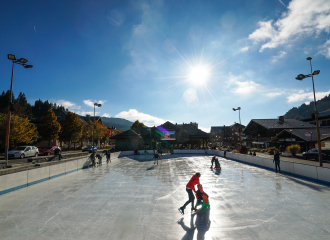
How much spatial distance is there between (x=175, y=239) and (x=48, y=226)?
14.1ft

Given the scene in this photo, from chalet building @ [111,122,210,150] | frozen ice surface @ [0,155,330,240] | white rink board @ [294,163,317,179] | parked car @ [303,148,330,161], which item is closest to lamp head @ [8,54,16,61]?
frozen ice surface @ [0,155,330,240]

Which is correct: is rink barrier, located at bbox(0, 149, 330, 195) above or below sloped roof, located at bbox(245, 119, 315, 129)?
below

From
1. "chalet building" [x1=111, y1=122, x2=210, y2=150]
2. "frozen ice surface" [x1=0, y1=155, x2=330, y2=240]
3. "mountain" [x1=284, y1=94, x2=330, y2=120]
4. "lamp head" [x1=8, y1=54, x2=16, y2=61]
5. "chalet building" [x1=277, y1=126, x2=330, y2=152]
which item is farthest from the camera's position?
"mountain" [x1=284, y1=94, x2=330, y2=120]

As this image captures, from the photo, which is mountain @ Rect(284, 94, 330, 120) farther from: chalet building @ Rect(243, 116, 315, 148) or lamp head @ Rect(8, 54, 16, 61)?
lamp head @ Rect(8, 54, 16, 61)

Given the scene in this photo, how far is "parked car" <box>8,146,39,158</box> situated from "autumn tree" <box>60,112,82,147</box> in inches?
812

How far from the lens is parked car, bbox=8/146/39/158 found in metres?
22.0

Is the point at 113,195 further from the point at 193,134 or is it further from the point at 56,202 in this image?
the point at 193,134

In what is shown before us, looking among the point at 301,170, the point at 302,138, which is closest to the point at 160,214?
the point at 301,170

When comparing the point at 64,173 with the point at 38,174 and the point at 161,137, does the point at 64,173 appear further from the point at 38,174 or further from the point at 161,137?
the point at 161,137

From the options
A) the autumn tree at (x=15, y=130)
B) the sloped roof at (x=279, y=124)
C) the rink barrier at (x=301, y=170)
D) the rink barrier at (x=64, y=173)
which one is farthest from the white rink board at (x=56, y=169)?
the sloped roof at (x=279, y=124)

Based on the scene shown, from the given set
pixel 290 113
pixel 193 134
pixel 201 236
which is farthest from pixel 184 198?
pixel 290 113

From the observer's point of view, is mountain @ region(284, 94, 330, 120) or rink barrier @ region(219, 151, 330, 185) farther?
mountain @ region(284, 94, 330, 120)

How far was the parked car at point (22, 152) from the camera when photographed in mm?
22014

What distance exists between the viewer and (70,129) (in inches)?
1781
